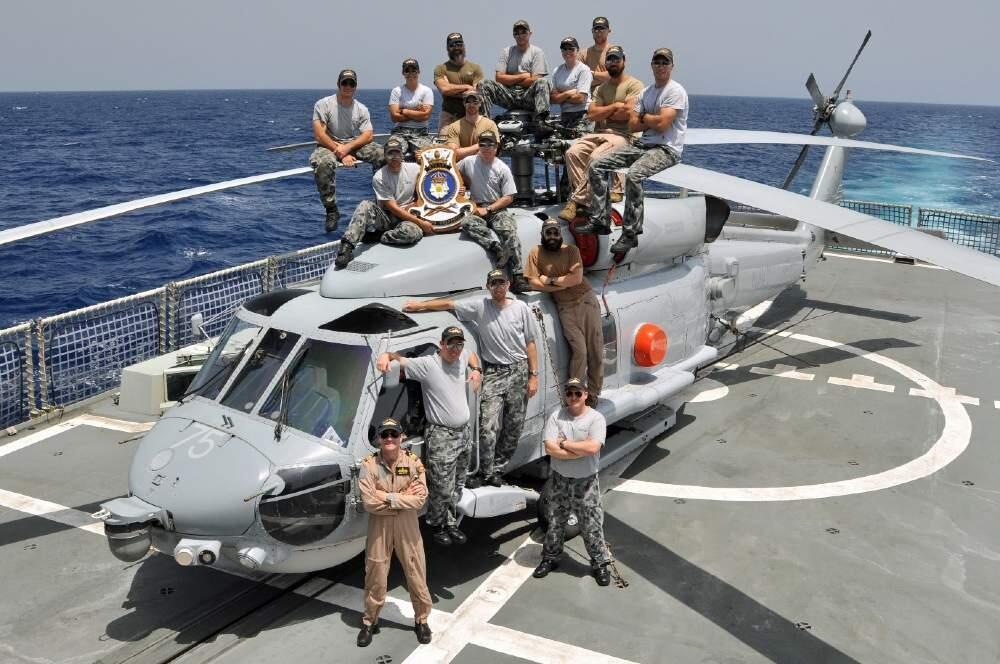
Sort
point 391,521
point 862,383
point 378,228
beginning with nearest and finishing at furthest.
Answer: point 391,521 < point 378,228 < point 862,383

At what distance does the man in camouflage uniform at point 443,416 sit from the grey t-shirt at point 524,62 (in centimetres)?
503

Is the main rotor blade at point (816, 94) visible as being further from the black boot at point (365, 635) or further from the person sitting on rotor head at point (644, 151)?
the black boot at point (365, 635)

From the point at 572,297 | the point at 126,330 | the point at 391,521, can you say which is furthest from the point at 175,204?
the point at 391,521

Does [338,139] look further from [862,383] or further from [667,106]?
[862,383]

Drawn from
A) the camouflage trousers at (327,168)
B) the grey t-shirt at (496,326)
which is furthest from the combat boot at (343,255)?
the grey t-shirt at (496,326)

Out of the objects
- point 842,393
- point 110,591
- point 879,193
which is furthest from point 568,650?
point 879,193

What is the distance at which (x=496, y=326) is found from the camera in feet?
27.6

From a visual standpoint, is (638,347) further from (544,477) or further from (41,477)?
(41,477)

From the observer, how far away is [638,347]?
1053 cm

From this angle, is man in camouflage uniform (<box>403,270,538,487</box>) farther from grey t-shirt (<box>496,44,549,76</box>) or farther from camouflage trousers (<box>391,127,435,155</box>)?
grey t-shirt (<box>496,44,549,76</box>)

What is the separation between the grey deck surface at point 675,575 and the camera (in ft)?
23.6

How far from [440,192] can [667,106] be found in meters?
A: 2.79

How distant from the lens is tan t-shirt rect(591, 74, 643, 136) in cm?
1042

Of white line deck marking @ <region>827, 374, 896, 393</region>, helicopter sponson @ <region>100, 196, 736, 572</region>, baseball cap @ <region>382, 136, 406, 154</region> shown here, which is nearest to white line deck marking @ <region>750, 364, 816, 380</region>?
white line deck marking @ <region>827, 374, 896, 393</region>
